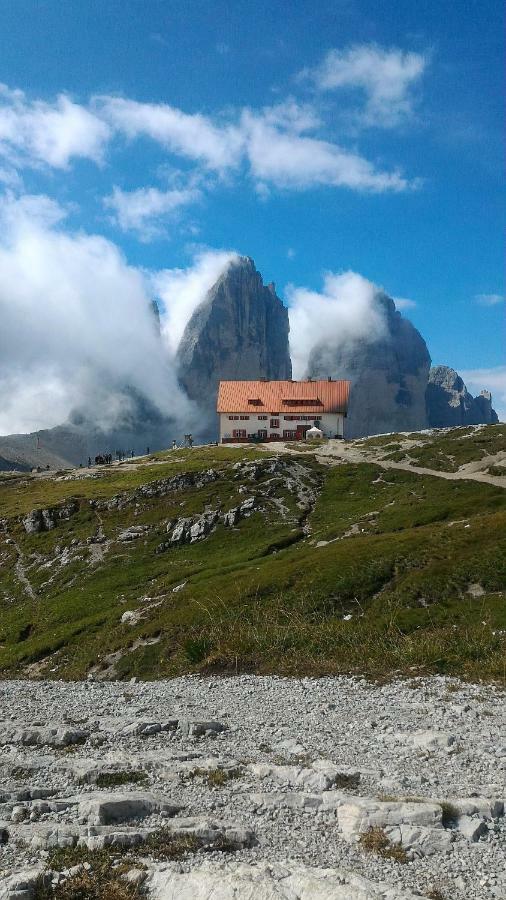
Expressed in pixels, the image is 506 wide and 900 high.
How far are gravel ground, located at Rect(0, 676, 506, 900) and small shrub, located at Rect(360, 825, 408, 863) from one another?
13 cm

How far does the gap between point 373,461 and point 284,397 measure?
6506cm

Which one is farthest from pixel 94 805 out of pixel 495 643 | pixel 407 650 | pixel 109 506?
pixel 109 506

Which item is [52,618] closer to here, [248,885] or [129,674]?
[129,674]

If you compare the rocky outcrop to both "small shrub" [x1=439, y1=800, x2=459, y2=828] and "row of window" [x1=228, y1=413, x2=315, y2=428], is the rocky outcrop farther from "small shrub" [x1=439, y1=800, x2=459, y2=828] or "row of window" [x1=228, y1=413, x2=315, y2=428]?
"small shrub" [x1=439, y1=800, x2=459, y2=828]

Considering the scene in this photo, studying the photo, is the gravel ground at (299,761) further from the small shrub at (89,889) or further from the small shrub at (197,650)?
the small shrub at (197,650)

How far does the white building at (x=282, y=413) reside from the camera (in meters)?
161

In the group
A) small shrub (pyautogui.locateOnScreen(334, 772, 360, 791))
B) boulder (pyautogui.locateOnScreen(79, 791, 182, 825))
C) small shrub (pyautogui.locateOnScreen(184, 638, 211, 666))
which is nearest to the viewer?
boulder (pyautogui.locateOnScreen(79, 791, 182, 825))

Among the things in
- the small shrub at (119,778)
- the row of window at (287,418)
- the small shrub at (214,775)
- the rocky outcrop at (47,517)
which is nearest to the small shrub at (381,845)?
the small shrub at (214,775)

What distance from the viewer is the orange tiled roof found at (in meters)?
163

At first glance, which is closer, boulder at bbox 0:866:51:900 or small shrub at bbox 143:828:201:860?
boulder at bbox 0:866:51:900

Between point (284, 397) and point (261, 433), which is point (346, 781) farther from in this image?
point (284, 397)

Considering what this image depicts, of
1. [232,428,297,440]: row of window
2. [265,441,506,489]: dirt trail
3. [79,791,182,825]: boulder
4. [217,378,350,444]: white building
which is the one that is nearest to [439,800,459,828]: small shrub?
[79,791,182,825]: boulder

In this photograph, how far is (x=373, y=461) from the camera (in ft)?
340

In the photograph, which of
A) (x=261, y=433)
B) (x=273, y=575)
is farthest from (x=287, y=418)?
(x=273, y=575)
